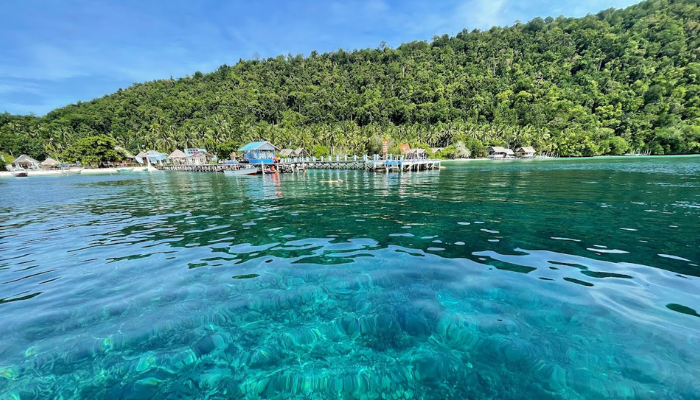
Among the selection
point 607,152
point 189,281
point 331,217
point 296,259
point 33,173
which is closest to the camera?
point 189,281

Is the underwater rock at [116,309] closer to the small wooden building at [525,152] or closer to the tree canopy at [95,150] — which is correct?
the tree canopy at [95,150]

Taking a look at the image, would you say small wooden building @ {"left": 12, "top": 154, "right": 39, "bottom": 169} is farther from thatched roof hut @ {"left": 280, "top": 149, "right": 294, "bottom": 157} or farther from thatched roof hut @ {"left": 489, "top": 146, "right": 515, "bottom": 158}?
thatched roof hut @ {"left": 489, "top": 146, "right": 515, "bottom": 158}

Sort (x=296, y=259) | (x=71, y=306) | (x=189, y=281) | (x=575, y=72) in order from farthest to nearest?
1. (x=575, y=72)
2. (x=296, y=259)
3. (x=189, y=281)
4. (x=71, y=306)

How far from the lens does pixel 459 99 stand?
15062 cm

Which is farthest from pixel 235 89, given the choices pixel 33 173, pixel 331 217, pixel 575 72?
pixel 575 72

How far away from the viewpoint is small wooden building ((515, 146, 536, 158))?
102m

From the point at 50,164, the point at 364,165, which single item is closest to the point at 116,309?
the point at 364,165

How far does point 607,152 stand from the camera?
104 m

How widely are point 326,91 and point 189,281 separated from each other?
169724 millimetres

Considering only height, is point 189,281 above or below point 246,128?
below

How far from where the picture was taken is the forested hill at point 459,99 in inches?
4040

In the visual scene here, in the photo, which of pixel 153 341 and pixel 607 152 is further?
pixel 607 152

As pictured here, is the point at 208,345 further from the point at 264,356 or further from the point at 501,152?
the point at 501,152

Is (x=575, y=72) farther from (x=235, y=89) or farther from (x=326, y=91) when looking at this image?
(x=235, y=89)
